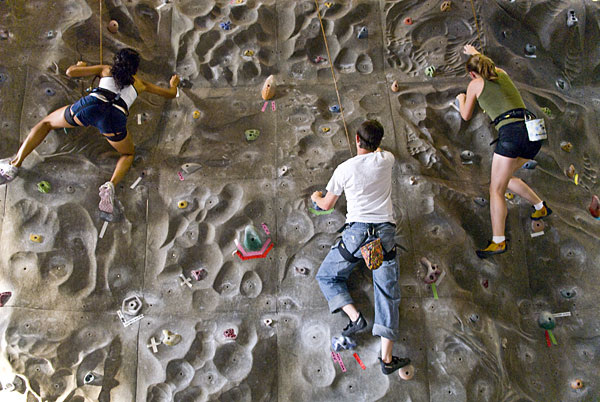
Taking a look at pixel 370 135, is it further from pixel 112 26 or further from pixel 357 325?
pixel 112 26

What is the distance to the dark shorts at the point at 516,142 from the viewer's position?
3.03 m

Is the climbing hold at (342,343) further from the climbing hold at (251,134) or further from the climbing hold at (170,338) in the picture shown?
the climbing hold at (251,134)

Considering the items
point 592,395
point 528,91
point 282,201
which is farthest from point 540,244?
point 282,201

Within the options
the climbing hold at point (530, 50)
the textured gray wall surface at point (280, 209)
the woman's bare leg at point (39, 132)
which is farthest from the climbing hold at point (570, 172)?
the woman's bare leg at point (39, 132)

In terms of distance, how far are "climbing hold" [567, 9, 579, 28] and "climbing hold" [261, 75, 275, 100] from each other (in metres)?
2.71

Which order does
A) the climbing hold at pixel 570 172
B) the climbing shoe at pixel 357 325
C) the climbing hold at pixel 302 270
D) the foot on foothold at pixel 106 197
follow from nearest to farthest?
the climbing shoe at pixel 357 325, the climbing hold at pixel 302 270, the foot on foothold at pixel 106 197, the climbing hold at pixel 570 172

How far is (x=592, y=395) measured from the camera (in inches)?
Answer: 125

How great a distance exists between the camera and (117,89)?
3170mm

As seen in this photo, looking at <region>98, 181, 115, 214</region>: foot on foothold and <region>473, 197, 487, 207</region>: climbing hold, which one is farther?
<region>473, 197, 487, 207</region>: climbing hold

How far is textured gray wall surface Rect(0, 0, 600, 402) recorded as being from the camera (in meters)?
3.06

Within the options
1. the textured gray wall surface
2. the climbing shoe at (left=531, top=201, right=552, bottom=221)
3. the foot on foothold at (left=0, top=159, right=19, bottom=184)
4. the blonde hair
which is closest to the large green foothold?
the textured gray wall surface

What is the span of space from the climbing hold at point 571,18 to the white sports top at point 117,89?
12.3 ft

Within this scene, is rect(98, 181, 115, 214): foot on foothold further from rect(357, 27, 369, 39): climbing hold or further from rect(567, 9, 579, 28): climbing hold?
rect(567, 9, 579, 28): climbing hold

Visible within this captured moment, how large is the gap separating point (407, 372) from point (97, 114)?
104 inches
